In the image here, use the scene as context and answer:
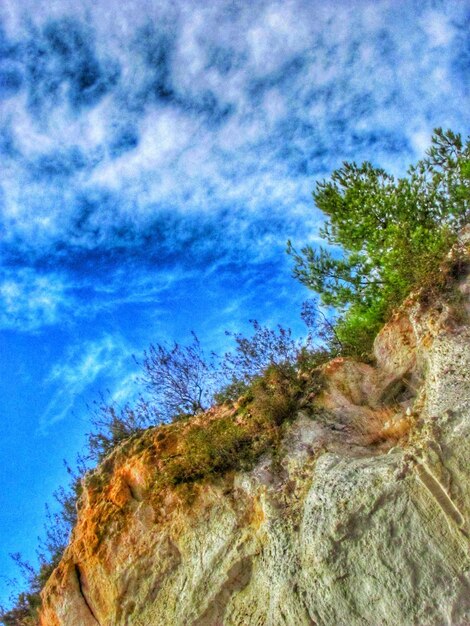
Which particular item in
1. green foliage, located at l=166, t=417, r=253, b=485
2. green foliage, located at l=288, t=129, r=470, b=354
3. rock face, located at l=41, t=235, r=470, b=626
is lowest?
rock face, located at l=41, t=235, r=470, b=626

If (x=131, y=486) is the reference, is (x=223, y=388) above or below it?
above

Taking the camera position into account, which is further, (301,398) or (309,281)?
(309,281)

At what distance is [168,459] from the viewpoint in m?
11.3

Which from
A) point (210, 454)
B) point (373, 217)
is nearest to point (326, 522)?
point (210, 454)

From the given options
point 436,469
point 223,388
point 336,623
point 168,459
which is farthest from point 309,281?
point 336,623

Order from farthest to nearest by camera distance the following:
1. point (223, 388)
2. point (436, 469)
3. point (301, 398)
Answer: point (223, 388)
point (301, 398)
point (436, 469)

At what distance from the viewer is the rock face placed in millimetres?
7453

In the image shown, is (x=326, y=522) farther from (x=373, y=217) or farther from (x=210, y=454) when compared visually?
(x=373, y=217)

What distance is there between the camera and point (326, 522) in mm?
8156

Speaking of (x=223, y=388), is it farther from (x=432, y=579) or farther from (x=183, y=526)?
(x=432, y=579)

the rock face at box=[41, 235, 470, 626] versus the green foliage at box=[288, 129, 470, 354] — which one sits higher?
the green foliage at box=[288, 129, 470, 354]

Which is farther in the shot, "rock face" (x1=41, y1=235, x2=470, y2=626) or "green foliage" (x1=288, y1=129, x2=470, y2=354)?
"green foliage" (x1=288, y1=129, x2=470, y2=354)

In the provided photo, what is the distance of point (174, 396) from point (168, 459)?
343 centimetres

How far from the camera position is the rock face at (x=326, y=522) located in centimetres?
745
